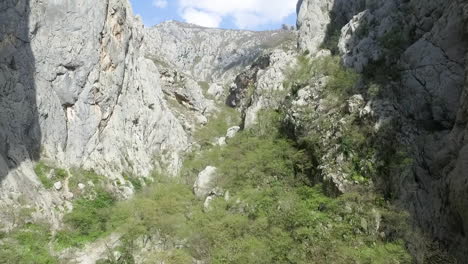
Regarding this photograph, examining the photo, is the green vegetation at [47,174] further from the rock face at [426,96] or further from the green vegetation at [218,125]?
the green vegetation at [218,125]

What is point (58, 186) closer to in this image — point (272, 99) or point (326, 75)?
point (272, 99)

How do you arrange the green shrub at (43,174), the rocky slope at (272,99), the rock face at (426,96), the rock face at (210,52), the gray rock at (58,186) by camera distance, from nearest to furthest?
the rock face at (426,96), the rocky slope at (272,99), the green shrub at (43,174), the gray rock at (58,186), the rock face at (210,52)

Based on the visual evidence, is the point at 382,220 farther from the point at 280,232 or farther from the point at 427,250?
the point at 280,232

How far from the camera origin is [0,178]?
1019 inches

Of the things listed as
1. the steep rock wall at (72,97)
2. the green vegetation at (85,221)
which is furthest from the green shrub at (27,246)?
the steep rock wall at (72,97)

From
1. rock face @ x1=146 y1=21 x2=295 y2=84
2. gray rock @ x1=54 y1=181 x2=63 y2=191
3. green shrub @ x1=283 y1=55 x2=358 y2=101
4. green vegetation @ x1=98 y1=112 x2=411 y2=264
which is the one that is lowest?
green vegetation @ x1=98 y1=112 x2=411 y2=264

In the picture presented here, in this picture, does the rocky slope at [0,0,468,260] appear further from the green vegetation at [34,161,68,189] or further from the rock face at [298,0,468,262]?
the green vegetation at [34,161,68,189]

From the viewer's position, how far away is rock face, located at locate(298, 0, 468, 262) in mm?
18719

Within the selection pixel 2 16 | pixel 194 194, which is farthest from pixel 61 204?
pixel 2 16

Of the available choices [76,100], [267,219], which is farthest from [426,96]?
[76,100]

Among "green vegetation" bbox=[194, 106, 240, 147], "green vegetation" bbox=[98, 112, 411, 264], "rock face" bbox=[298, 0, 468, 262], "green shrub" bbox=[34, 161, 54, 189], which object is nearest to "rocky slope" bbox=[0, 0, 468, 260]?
"rock face" bbox=[298, 0, 468, 262]

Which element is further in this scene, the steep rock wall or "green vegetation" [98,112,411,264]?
the steep rock wall

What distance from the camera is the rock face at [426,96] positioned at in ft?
61.4

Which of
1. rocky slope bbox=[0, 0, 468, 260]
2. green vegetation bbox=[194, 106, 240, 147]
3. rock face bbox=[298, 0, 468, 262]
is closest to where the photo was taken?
rock face bbox=[298, 0, 468, 262]
